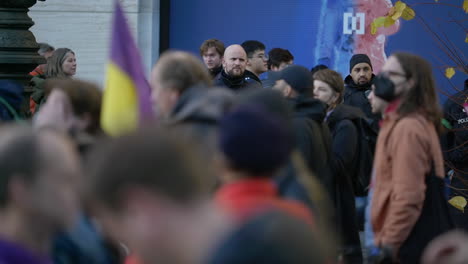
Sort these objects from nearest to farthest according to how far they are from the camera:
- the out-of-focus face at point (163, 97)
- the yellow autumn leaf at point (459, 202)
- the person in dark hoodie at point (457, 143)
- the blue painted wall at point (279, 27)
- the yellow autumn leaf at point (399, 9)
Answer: the out-of-focus face at point (163, 97), the yellow autumn leaf at point (399, 9), the yellow autumn leaf at point (459, 202), the person in dark hoodie at point (457, 143), the blue painted wall at point (279, 27)

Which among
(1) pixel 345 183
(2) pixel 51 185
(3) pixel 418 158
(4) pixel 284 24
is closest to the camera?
(2) pixel 51 185

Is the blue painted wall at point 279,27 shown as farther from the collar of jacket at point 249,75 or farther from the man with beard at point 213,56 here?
the collar of jacket at point 249,75

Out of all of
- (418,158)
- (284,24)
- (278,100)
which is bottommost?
(284,24)

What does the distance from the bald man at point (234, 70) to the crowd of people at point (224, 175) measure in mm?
1912

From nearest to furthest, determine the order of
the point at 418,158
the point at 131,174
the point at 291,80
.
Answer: the point at 131,174 < the point at 418,158 < the point at 291,80

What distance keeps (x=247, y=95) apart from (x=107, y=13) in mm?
8433

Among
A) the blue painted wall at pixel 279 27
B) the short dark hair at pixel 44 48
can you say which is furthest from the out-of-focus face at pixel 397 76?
the blue painted wall at pixel 279 27

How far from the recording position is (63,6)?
40.3ft

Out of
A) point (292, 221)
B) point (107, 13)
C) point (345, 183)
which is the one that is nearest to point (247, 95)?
point (292, 221)

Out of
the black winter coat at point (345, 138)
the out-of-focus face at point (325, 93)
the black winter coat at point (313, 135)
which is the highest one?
the black winter coat at point (313, 135)

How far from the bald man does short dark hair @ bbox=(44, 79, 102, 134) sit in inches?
195

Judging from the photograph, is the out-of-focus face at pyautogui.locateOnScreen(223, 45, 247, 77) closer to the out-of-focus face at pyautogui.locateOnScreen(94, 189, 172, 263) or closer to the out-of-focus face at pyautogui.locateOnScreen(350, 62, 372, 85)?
the out-of-focus face at pyautogui.locateOnScreen(350, 62, 372, 85)

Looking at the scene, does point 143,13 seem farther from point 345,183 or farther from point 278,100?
point 278,100

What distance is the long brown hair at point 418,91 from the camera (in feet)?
17.0
